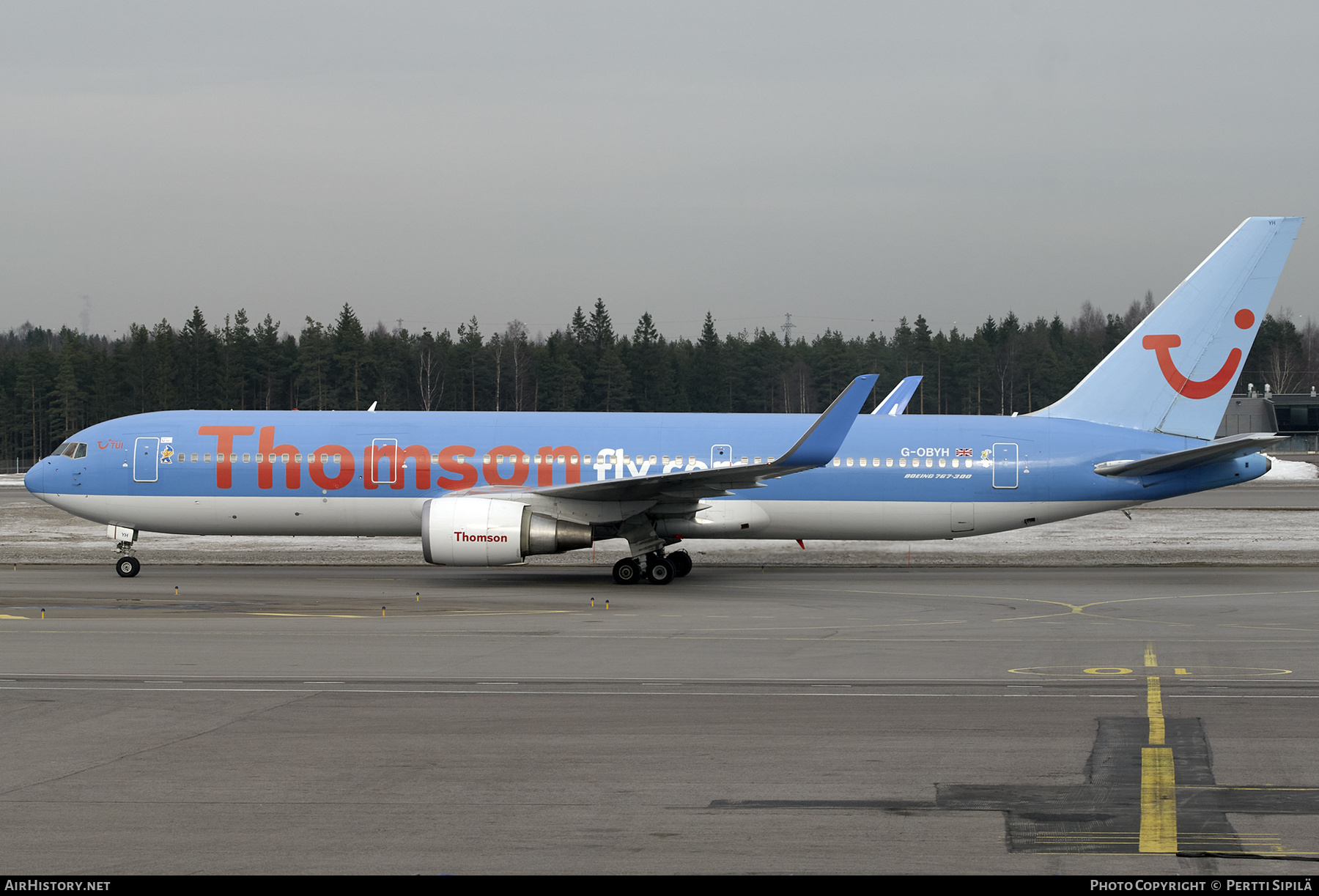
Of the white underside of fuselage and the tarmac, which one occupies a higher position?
the white underside of fuselage

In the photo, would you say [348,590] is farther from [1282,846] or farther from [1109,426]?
[1282,846]

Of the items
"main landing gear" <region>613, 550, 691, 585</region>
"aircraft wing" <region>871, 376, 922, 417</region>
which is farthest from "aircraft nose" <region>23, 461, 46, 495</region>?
"aircraft wing" <region>871, 376, 922, 417</region>

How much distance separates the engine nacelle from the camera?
26859 millimetres

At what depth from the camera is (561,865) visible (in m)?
8.10

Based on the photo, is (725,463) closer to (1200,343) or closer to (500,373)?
(1200,343)

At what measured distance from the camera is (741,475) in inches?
1080

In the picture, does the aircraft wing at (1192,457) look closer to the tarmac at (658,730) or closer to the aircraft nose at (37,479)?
the tarmac at (658,730)

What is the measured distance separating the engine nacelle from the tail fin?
559 inches

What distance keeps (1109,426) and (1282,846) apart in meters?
24.0

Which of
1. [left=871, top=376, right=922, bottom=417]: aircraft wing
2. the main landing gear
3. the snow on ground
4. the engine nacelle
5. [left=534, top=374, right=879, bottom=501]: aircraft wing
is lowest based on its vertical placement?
the main landing gear

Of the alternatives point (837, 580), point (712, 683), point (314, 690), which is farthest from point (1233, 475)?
point (314, 690)

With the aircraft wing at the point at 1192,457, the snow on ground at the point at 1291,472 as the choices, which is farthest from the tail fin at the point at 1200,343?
the snow on ground at the point at 1291,472

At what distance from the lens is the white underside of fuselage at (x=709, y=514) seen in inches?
1174

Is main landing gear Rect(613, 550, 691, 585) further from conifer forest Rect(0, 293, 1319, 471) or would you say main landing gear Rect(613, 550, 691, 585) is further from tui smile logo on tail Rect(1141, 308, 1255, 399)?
conifer forest Rect(0, 293, 1319, 471)
